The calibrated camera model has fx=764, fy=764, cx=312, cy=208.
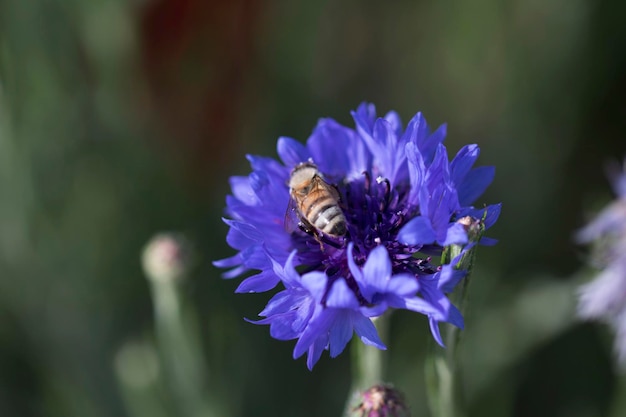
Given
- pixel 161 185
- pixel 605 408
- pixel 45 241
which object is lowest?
pixel 605 408

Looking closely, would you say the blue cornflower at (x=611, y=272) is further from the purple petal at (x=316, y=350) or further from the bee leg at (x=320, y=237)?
the purple petal at (x=316, y=350)

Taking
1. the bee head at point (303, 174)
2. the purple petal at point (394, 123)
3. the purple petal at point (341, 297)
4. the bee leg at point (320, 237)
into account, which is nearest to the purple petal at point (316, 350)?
the purple petal at point (341, 297)

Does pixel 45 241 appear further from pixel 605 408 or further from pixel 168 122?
pixel 605 408

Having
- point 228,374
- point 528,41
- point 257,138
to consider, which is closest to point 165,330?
point 228,374

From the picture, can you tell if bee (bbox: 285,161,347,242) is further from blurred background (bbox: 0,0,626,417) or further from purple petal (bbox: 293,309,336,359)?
blurred background (bbox: 0,0,626,417)

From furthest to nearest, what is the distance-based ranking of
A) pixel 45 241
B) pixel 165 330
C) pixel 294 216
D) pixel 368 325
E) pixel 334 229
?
pixel 45 241
pixel 165 330
pixel 294 216
pixel 334 229
pixel 368 325

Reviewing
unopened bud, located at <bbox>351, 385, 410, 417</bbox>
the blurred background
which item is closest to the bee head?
unopened bud, located at <bbox>351, 385, 410, 417</bbox>
